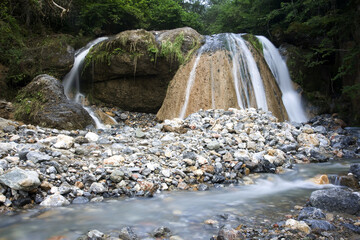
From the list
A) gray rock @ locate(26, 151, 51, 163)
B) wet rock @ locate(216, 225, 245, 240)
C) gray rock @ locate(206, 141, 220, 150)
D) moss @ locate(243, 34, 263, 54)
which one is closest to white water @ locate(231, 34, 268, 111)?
moss @ locate(243, 34, 263, 54)

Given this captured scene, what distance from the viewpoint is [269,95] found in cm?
909

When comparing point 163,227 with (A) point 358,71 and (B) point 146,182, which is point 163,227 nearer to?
(B) point 146,182

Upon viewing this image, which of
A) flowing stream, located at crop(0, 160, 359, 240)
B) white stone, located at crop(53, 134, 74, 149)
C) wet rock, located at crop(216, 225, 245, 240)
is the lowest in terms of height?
flowing stream, located at crop(0, 160, 359, 240)

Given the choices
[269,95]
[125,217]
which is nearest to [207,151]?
[125,217]

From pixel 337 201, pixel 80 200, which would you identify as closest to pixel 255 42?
pixel 337 201

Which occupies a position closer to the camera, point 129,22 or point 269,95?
point 269,95

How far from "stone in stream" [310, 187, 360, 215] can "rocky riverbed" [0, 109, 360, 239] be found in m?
0.05

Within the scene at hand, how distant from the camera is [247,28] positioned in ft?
45.3

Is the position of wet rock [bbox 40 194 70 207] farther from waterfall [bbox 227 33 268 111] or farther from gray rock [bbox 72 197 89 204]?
waterfall [bbox 227 33 268 111]

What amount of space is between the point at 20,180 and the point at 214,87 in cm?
694

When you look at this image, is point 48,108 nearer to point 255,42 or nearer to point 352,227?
point 352,227

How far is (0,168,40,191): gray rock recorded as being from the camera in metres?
2.92

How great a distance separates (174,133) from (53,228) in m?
3.99

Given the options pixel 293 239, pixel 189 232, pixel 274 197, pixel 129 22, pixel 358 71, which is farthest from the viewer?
pixel 129 22
